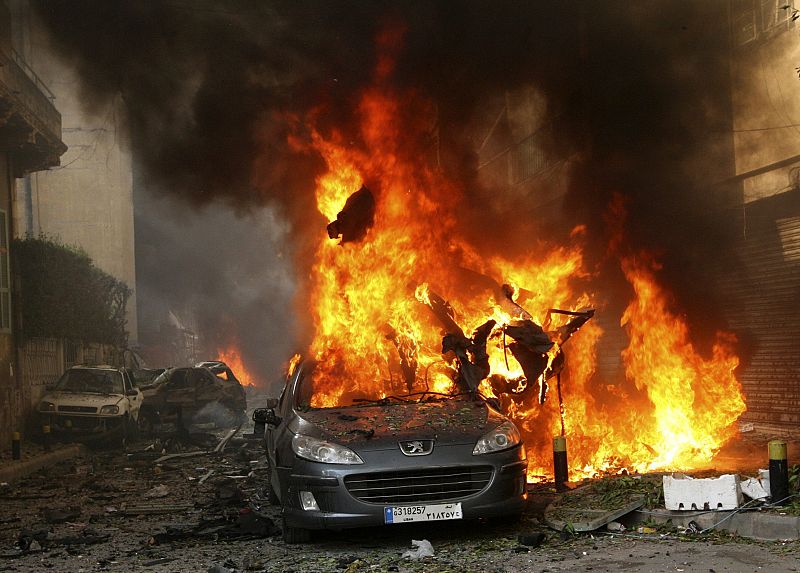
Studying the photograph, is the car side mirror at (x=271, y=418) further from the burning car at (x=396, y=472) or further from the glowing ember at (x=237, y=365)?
the glowing ember at (x=237, y=365)

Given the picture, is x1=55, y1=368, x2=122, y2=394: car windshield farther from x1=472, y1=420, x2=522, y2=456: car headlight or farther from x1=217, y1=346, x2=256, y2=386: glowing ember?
x1=217, y1=346, x2=256, y2=386: glowing ember

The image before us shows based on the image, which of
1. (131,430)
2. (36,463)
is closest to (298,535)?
(36,463)

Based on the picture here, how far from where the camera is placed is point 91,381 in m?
18.2

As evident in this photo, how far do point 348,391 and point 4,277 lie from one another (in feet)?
42.5

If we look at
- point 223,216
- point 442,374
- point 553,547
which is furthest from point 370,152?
point 223,216

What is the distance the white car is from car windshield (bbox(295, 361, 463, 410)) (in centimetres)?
1051

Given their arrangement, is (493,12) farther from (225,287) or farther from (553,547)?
(225,287)

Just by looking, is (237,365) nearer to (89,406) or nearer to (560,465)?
(89,406)

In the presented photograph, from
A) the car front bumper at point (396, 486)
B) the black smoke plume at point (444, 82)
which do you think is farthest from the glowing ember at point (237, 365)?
the car front bumper at point (396, 486)

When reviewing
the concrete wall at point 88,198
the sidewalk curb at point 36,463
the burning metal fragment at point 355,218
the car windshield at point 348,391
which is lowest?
the sidewalk curb at point 36,463

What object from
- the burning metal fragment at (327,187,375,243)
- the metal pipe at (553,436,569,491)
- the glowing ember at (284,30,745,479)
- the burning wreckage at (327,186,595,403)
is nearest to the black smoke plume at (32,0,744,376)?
the glowing ember at (284,30,745,479)

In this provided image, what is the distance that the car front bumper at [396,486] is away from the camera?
6.41 metres

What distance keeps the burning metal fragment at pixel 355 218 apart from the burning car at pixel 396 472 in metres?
4.41

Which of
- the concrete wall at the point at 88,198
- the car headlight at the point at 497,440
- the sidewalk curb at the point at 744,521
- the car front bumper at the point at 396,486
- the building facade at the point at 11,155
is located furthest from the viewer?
the concrete wall at the point at 88,198
